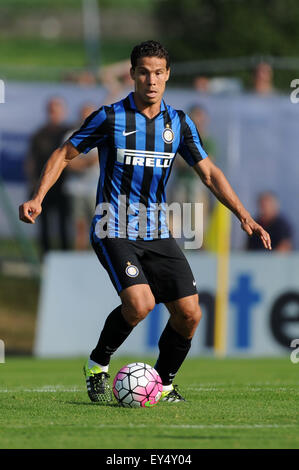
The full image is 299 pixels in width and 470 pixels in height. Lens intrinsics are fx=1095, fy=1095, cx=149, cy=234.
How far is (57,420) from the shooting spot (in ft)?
22.4

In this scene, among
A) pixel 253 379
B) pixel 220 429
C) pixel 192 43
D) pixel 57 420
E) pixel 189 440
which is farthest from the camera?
pixel 192 43

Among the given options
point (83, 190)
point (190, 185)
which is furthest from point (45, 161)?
point (190, 185)

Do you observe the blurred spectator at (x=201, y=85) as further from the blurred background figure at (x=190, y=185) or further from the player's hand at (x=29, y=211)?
the player's hand at (x=29, y=211)

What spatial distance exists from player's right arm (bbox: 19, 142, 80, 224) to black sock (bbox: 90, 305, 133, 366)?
97 cm

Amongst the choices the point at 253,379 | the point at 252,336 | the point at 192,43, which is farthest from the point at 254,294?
the point at 192,43

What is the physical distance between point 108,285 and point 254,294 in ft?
6.19

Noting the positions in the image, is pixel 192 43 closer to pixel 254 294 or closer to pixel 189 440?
pixel 254 294

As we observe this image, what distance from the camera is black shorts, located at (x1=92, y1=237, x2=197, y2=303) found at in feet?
25.0

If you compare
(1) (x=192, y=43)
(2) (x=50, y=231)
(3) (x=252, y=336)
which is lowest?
(3) (x=252, y=336)

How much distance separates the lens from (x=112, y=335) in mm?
A: 7730

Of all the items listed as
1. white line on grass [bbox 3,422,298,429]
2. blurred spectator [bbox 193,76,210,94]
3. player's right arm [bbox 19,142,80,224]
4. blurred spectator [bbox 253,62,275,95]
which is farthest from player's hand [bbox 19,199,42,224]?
blurred spectator [bbox 253,62,275,95]

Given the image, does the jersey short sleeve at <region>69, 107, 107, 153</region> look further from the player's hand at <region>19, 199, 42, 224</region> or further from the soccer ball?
the soccer ball

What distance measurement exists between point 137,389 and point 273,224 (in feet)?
24.2

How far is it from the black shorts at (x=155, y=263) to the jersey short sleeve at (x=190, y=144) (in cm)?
67
